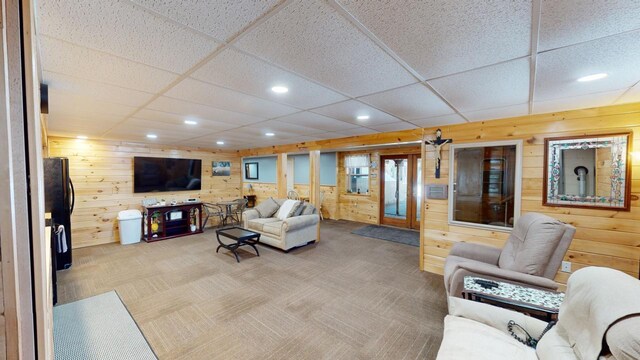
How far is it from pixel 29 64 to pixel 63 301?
3.29 m

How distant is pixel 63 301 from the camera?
2.74m

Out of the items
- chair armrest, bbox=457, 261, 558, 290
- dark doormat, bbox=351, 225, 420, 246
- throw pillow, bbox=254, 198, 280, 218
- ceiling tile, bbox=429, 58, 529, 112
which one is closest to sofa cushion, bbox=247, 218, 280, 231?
throw pillow, bbox=254, 198, 280, 218

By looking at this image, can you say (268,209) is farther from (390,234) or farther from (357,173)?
(357,173)

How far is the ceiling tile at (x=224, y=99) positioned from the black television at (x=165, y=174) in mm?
4194

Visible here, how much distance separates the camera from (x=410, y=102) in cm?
232

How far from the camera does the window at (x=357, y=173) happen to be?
7.16 m

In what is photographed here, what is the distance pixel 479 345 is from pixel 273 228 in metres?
3.69

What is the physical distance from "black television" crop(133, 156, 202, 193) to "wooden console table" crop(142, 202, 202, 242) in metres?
0.65

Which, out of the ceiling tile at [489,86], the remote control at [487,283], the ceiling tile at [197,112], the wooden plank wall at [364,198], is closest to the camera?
the ceiling tile at [489,86]

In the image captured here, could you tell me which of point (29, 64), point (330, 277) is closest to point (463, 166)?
point (330, 277)

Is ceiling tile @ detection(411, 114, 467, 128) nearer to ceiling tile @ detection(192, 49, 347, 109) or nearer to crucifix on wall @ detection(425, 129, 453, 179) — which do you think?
crucifix on wall @ detection(425, 129, 453, 179)

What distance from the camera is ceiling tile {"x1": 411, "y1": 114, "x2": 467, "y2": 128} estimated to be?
295 centimetres

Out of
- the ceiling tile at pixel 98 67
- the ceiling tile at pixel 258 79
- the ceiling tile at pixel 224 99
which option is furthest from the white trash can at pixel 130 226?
the ceiling tile at pixel 258 79

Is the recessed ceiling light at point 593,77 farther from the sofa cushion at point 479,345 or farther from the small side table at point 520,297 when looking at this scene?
the sofa cushion at point 479,345
